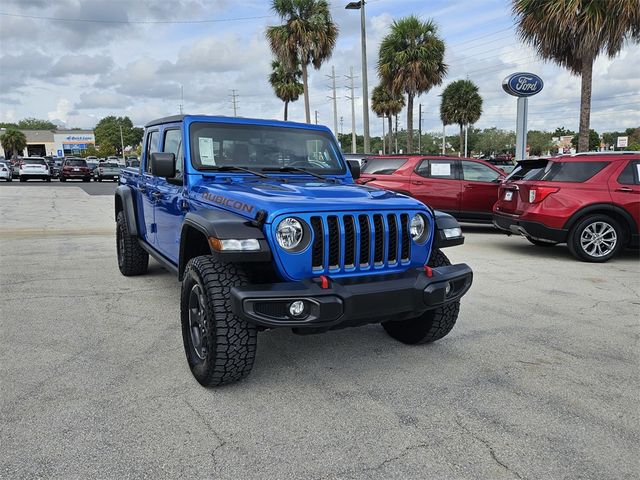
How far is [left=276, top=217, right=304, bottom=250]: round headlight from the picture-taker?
3.04 metres

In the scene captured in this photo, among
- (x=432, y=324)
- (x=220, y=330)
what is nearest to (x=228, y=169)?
(x=220, y=330)

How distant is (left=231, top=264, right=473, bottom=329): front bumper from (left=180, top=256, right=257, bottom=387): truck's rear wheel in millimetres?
187

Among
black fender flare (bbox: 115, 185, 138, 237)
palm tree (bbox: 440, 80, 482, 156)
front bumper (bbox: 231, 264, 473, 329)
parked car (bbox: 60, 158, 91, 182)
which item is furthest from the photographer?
palm tree (bbox: 440, 80, 482, 156)

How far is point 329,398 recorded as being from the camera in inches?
125

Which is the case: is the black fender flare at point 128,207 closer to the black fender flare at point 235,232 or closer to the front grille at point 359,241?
the black fender flare at point 235,232

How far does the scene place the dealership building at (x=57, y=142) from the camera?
100000 millimetres

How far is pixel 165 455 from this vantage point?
2549 millimetres

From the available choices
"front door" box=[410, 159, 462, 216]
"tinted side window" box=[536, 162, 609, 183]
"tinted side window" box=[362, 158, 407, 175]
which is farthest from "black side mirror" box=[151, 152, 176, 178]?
"tinted side window" box=[362, 158, 407, 175]

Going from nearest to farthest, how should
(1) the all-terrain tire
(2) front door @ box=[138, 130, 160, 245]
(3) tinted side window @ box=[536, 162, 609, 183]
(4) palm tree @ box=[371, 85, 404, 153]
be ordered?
(2) front door @ box=[138, 130, 160, 245] < (1) the all-terrain tire < (3) tinted side window @ box=[536, 162, 609, 183] < (4) palm tree @ box=[371, 85, 404, 153]

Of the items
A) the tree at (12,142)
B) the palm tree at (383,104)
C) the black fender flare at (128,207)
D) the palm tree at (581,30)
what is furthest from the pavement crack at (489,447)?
the tree at (12,142)

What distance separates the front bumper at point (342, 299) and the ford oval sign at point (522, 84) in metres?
11.5

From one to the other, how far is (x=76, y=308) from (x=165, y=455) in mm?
2955

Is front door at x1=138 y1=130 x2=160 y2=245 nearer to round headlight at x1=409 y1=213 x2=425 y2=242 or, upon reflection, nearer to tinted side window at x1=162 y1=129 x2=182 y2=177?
tinted side window at x1=162 y1=129 x2=182 y2=177

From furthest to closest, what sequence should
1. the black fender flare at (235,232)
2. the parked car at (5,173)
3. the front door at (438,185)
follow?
1. the parked car at (5,173)
2. the front door at (438,185)
3. the black fender flare at (235,232)
